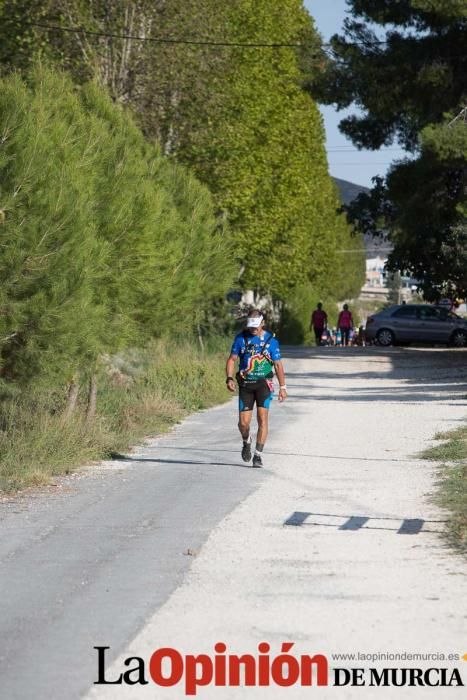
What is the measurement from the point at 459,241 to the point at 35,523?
94.8ft

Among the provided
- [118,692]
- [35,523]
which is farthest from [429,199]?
[118,692]

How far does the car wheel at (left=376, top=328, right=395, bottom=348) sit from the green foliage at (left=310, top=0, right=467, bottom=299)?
8704mm

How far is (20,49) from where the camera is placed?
35.8 meters

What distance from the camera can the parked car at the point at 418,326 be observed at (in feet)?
174

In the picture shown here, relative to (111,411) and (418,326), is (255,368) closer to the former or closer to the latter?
(111,411)

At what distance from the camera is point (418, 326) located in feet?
175

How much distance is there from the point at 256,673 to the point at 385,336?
47.7 meters

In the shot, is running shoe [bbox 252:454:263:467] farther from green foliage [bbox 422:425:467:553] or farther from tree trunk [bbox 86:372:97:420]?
tree trunk [bbox 86:372:97:420]

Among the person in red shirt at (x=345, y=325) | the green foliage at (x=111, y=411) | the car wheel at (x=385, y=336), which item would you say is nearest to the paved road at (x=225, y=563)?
the green foliage at (x=111, y=411)

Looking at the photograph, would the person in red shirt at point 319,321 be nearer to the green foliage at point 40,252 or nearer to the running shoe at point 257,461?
the running shoe at point 257,461

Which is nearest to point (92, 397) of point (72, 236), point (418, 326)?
point (72, 236)

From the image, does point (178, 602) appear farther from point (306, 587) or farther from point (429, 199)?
point (429, 199)

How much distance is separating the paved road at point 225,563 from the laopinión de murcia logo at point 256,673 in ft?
0.28

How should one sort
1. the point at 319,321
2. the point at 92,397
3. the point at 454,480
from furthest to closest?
the point at 319,321, the point at 92,397, the point at 454,480
